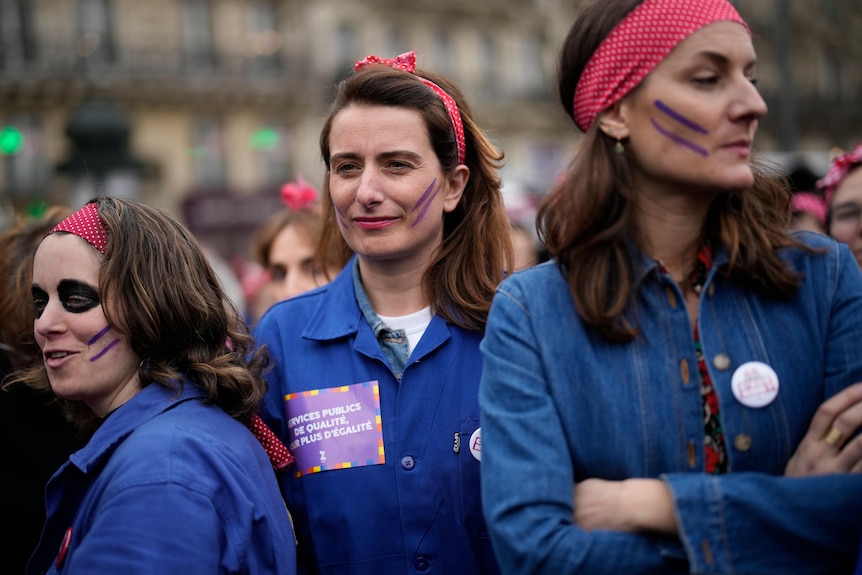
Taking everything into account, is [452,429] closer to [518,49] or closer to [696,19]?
[696,19]

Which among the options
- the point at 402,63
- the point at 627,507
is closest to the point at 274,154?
the point at 402,63

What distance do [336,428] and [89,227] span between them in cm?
92

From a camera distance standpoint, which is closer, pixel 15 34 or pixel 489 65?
pixel 15 34

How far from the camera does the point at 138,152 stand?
2625 centimetres

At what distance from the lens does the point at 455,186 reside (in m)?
2.97

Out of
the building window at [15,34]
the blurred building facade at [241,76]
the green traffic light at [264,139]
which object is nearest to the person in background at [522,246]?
the blurred building facade at [241,76]

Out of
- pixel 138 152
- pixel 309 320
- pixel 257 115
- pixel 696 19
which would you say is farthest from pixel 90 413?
pixel 257 115

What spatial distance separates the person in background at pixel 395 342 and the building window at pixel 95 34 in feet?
84.7

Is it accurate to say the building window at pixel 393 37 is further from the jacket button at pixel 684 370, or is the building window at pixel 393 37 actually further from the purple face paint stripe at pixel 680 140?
the jacket button at pixel 684 370

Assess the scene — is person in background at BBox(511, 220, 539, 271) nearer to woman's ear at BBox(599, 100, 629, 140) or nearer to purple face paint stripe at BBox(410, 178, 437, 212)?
purple face paint stripe at BBox(410, 178, 437, 212)

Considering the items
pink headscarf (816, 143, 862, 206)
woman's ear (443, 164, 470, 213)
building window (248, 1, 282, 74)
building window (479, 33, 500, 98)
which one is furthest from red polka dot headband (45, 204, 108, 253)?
building window (479, 33, 500, 98)

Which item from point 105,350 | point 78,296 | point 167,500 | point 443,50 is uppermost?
point 443,50

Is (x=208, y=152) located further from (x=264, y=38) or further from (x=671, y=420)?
(x=671, y=420)

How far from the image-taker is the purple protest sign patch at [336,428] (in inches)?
103
